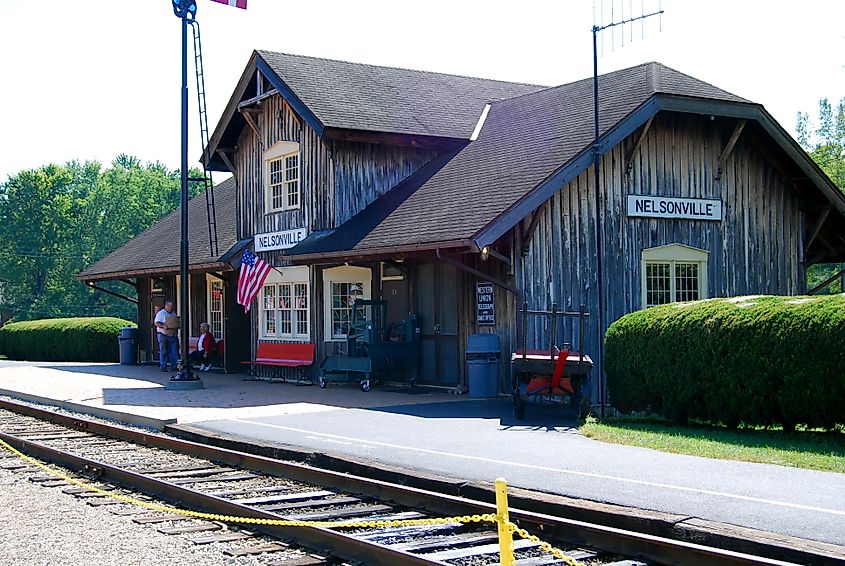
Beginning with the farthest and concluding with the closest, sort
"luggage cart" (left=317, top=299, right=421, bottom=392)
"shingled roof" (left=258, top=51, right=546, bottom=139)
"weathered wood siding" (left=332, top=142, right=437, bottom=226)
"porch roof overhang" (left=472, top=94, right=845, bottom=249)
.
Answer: "shingled roof" (left=258, top=51, right=546, bottom=139), "weathered wood siding" (left=332, top=142, right=437, bottom=226), "luggage cart" (left=317, top=299, right=421, bottom=392), "porch roof overhang" (left=472, top=94, right=845, bottom=249)

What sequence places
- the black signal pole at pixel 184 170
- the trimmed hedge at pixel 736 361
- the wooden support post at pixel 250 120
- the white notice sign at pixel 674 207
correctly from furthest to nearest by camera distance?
the wooden support post at pixel 250 120
the black signal pole at pixel 184 170
the white notice sign at pixel 674 207
the trimmed hedge at pixel 736 361

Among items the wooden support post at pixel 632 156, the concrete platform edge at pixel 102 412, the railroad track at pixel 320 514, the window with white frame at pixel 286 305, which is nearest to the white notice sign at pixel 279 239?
the window with white frame at pixel 286 305

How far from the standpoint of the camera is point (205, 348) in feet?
90.7

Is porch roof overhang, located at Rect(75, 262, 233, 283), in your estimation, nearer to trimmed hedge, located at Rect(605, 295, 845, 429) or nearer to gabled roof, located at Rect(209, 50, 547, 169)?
gabled roof, located at Rect(209, 50, 547, 169)

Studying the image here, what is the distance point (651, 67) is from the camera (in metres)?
21.6

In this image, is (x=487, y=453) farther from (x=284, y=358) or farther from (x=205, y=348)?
(x=205, y=348)

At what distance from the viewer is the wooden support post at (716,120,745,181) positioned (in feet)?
65.7

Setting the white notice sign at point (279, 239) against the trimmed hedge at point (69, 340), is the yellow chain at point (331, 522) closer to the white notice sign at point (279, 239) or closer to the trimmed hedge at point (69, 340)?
the white notice sign at point (279, 239)

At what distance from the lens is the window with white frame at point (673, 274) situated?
1966cm

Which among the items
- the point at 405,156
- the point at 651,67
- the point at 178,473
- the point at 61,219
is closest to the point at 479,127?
the point at 405,156

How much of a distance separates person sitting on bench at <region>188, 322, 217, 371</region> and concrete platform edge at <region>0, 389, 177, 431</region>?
6.31 metres

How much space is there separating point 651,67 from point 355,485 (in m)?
14.2

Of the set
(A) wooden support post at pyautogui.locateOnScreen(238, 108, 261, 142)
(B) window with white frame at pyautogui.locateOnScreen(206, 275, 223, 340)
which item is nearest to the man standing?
(B) window with white frame at pyautogui.locateOnScreen(206, 275, 223, 340)

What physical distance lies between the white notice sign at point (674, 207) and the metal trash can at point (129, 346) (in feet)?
56.9
